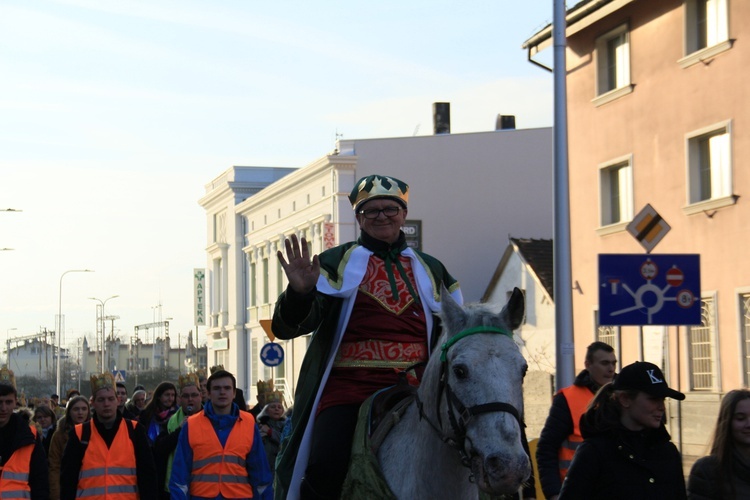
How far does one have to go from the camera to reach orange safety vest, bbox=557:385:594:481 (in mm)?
9859

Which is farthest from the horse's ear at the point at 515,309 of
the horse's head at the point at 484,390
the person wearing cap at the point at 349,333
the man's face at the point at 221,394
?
the man's face at the point at 221,394

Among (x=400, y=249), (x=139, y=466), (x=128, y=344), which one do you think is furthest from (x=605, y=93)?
(x=128, y=344)

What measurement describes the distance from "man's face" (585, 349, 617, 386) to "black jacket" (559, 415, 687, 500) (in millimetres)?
4247

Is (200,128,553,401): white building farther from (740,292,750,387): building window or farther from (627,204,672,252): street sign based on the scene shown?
(627,204,672,252): street sign

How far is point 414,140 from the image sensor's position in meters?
54.7

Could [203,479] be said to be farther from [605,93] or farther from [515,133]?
[515,133]

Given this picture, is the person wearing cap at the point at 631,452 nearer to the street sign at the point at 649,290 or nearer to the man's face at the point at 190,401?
the street sign at the point at 649,290

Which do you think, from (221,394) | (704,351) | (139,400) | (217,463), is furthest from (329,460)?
(704,351)

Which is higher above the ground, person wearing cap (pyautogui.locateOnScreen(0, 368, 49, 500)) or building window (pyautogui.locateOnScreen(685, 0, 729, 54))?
building window (pyautogui.locateOnScreen(685, 0, 729, 54))

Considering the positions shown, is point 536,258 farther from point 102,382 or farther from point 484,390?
point 484,390

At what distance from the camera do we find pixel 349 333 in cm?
677

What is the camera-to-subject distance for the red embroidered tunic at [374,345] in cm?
671

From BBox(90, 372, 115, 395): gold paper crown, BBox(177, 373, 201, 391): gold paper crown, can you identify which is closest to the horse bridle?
BBox(90, 372, 115, 395): gold paper crown

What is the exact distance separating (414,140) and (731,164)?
3080 cm
